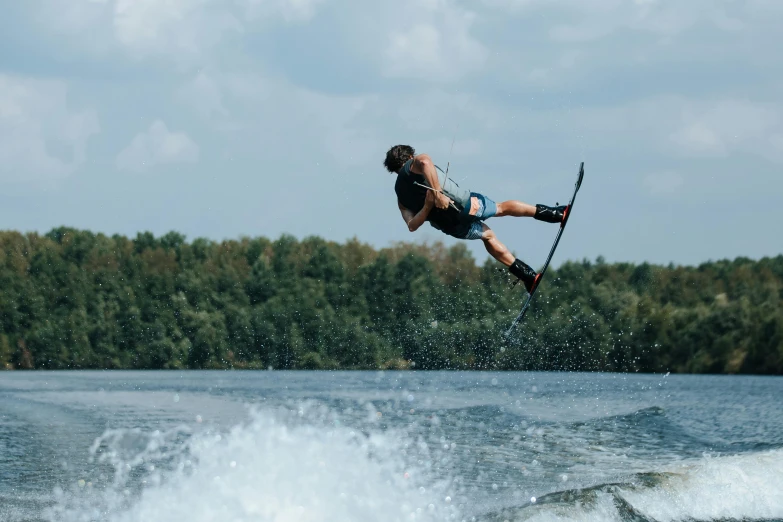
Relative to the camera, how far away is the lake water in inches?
400

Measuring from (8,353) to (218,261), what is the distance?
14.8 meters

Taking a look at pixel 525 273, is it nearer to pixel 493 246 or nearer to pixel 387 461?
pixel 493 246

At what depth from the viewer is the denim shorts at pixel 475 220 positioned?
35.1 feet

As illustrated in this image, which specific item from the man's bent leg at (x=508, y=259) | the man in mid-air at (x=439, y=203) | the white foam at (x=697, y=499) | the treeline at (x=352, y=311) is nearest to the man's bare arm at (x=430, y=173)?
the man in mid-air at (x=439, y=203)

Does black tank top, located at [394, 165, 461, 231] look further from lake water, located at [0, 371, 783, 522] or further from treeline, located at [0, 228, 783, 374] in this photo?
treeline, located at [0, 228, 783, 374]

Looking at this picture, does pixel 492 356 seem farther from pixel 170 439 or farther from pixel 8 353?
pixel 170 439

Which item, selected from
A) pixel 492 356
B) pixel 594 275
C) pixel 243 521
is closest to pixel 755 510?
pixel 243 521

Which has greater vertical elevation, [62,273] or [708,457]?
[62,273]

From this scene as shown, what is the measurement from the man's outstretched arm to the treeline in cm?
4036

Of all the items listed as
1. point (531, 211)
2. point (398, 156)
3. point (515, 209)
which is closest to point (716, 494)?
point (531, 211)

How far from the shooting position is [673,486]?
39.6 ft

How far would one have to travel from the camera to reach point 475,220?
10828 mm

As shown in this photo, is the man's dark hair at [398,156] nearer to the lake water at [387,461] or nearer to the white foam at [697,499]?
the lake water at [387,461]

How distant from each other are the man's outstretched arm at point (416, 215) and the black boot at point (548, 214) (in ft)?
5.03
